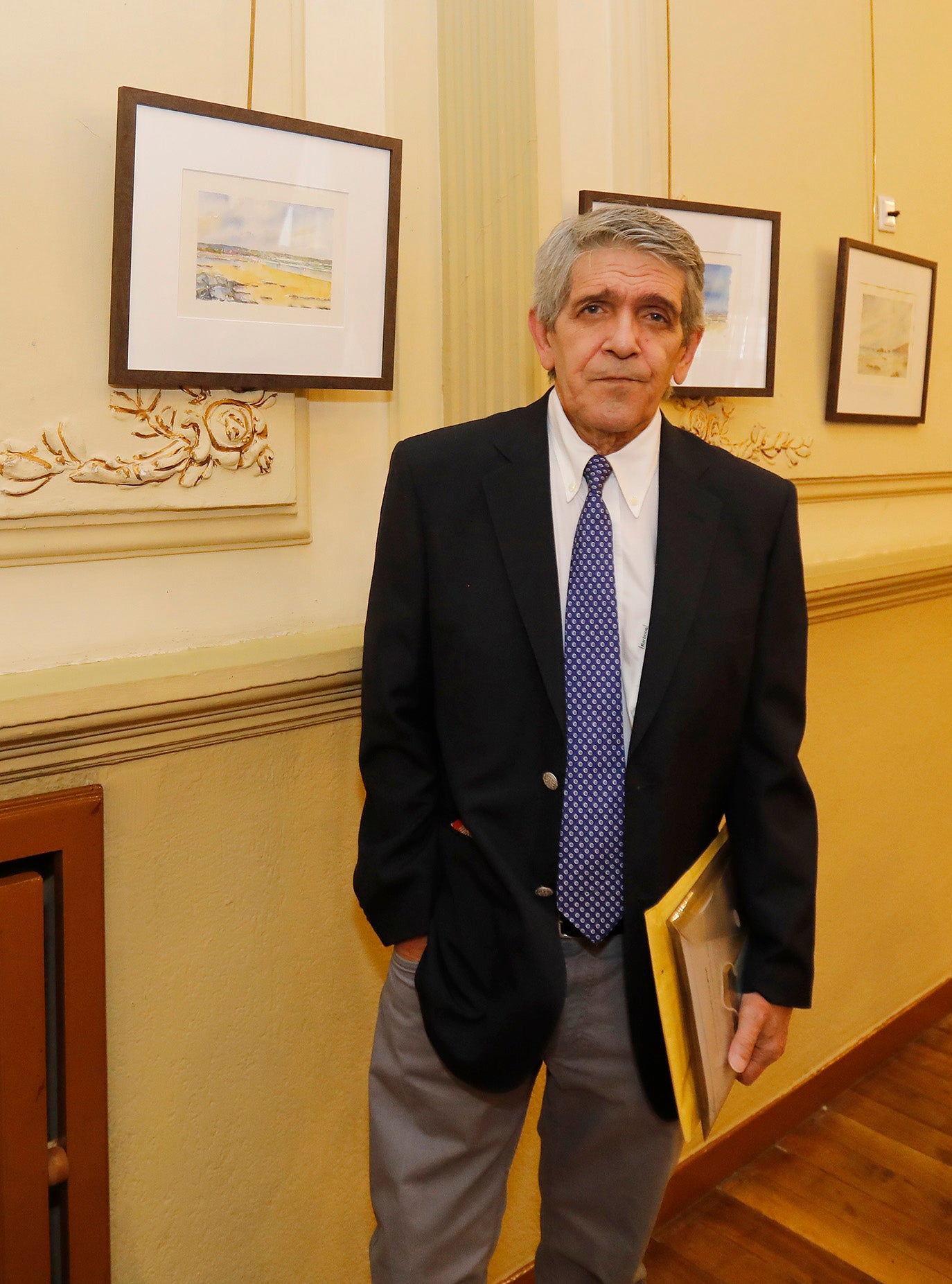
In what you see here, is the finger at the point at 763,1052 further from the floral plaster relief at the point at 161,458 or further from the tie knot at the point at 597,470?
the floral plaster relief at the point at 161,458

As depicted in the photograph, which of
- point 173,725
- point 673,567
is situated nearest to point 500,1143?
point 173,725

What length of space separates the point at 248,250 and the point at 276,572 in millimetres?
492

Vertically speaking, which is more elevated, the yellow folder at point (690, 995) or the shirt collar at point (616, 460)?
the shirt collar at point (616, 460)

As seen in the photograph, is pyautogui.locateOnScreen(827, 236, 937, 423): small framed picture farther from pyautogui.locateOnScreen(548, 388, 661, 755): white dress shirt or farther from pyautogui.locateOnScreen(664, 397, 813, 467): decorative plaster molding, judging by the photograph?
pyautogui.locateOnScreen(548, 388, 661, 755): white dress shirt

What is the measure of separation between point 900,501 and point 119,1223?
2579 mm

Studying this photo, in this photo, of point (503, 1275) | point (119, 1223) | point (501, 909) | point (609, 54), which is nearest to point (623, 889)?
point (501, 909)

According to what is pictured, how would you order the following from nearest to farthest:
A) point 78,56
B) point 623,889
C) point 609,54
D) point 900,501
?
point 78,56, point 623,889, point 609,54, point 900,501

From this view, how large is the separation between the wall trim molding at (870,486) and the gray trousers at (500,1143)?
1.53m

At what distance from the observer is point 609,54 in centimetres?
217

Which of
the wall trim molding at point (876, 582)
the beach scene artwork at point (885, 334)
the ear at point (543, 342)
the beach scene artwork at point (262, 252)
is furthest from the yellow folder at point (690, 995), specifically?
the beach scene artwork at point (885, 334)

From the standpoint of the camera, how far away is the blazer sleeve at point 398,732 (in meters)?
1.54

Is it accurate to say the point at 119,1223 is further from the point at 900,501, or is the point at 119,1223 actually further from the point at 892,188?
the point at 892,188

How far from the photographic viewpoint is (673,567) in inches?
61.1

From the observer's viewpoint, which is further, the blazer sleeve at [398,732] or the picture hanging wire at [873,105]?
the picture hanging wire at [873,105]
